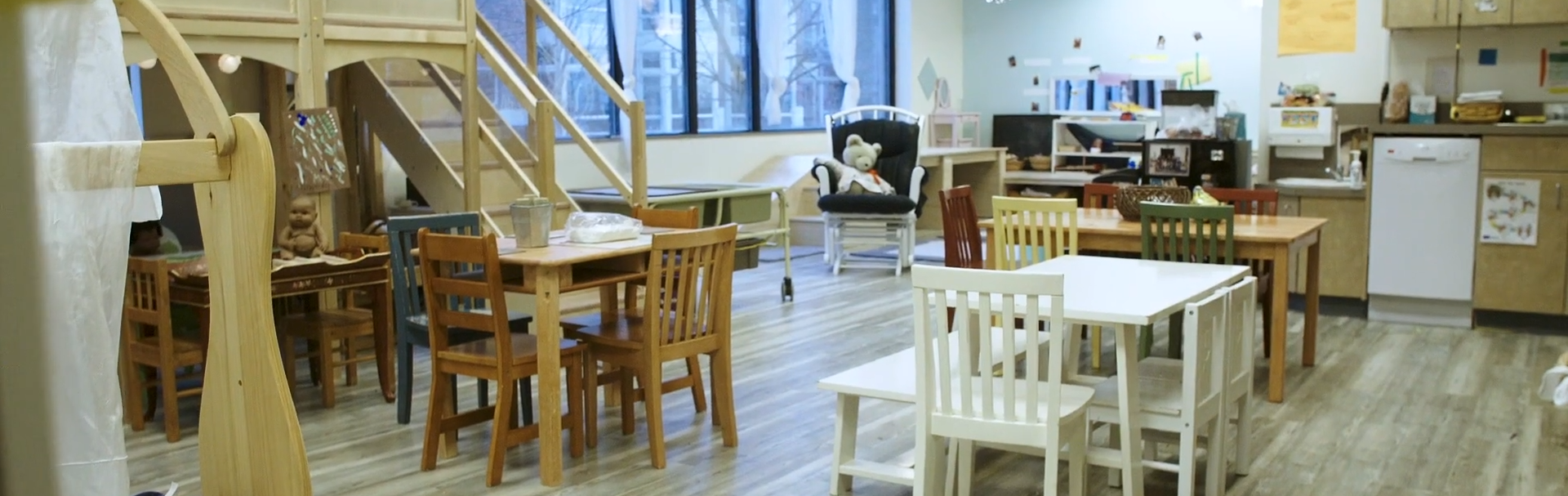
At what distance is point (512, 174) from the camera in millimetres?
6078

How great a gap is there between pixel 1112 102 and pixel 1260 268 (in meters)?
5.50

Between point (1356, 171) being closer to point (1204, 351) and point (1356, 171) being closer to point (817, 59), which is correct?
point (1204, 351)

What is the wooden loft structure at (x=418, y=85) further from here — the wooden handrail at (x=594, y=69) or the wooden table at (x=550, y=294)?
the wooden table at (x=550, y=294)

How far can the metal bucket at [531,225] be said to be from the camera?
4004 millimetres

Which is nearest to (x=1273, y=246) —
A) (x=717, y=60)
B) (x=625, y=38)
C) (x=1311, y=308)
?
(x=1311, y=308)

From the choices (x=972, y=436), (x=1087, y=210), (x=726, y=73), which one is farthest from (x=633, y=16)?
(x=972, y=436)

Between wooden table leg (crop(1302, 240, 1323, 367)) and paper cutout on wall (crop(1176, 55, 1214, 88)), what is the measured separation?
5.06 m

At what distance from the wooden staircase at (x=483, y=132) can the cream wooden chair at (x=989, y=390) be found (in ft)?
10.1

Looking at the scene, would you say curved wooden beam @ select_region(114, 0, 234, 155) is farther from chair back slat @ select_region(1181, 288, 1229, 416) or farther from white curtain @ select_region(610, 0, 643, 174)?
white curtain @ select_region(610, 0, 643, 174)

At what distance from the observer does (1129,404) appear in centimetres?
326

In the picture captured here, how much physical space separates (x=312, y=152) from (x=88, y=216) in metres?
3.82

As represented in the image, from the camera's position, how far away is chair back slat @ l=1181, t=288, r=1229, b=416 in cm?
→ 327

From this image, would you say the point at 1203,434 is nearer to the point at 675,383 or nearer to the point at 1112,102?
the point at 675,383

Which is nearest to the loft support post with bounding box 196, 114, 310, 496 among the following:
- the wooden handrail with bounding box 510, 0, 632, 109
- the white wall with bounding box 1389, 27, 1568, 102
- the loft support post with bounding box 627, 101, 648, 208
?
the loft support post with bounding box 627, 101, 648, 208
